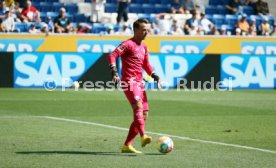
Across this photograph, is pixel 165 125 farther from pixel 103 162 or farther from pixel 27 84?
pixel 27 84

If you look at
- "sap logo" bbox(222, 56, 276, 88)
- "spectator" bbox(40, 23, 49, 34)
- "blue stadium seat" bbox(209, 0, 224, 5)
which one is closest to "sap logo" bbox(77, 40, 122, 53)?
"spectator" bbox(40, 23, 49, 34)

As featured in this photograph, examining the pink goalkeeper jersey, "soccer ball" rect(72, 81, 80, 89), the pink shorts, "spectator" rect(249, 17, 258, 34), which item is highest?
the pink goalkeeper jersey

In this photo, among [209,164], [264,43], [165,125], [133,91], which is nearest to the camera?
[209,164]

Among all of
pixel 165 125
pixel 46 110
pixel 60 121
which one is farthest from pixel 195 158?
pixel 46 110

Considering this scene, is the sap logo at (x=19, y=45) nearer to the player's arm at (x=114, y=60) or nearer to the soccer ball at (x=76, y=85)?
the soccer ball at (x=76, y=85)

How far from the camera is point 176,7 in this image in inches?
1356

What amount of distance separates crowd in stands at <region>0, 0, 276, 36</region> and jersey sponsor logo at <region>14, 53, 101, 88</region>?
2.45 metres

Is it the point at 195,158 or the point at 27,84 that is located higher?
the point at 195,158

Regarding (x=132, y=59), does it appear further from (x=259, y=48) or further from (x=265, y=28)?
(x=265, y=28)

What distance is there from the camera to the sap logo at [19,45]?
1148 inches

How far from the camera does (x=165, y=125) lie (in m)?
16.0

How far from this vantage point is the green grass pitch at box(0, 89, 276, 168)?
1077cm

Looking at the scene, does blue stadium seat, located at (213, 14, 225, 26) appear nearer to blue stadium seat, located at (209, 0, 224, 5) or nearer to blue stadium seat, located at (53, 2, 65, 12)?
blue stadium seat, located at (209, 0, 224, 5)

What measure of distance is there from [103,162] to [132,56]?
2.13m
